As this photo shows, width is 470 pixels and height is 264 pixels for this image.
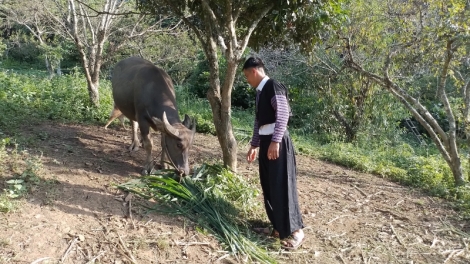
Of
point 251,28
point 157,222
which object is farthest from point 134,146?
point 251,28

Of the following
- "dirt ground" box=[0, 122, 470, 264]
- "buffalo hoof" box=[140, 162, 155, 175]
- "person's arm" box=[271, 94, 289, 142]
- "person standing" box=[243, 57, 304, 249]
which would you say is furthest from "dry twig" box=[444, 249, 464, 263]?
"buffalo hoof" box=[140, 162, 155, 175]

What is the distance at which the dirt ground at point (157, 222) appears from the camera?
159 inches

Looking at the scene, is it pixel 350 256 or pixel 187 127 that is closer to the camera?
pixel 350 256

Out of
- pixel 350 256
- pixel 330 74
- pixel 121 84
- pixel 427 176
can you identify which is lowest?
pixel 350 256

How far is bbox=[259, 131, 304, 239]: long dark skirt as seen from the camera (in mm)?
4609

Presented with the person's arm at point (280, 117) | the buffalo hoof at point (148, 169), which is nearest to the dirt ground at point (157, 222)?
the buffalo hoof at point (148, 169)

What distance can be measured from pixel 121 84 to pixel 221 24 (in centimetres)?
238

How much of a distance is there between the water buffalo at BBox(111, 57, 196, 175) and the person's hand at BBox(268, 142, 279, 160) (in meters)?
1.47

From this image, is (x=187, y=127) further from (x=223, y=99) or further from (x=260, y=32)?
(x=260, y=32)

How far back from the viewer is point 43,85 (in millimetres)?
10719

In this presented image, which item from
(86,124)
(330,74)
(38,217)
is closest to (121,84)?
(86,124)

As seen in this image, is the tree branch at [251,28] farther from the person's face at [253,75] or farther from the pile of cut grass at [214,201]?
the pile of cut grass at [214,201]

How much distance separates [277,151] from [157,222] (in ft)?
4.95

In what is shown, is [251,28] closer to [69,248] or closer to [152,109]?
[152,109]
